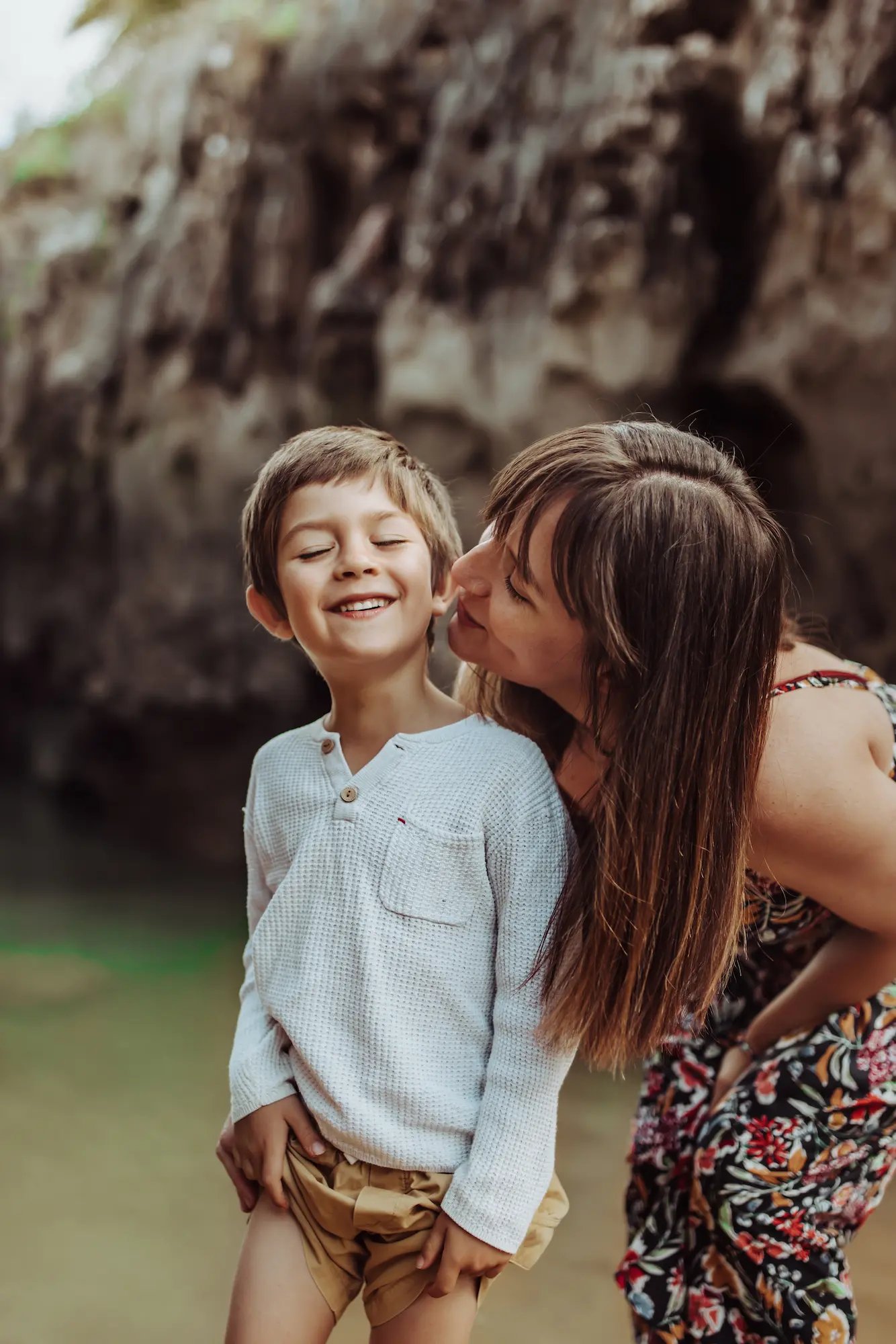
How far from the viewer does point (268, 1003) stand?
1.16m

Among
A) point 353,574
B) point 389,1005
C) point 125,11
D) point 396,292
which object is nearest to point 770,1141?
point 389,1005

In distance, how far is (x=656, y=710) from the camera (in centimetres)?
106

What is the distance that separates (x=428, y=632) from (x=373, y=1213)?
0.59 meters

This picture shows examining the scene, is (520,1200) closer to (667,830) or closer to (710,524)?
(667,830)

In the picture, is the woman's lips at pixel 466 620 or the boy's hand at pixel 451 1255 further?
the woman's lips at pixel 466 620

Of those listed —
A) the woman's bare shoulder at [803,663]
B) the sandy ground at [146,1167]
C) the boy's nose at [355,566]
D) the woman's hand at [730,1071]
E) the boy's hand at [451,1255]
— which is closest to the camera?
the boy's hand at [451,1255]

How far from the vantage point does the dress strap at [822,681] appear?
1243mm

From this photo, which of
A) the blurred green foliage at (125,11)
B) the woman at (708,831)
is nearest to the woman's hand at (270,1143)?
the woman at (708,831)

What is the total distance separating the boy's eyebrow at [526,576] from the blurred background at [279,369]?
661 mm

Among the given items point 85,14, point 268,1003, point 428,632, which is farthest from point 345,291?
point 268,1003

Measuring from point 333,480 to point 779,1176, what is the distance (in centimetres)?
84

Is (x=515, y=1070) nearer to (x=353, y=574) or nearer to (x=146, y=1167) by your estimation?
(x=353, y=574)

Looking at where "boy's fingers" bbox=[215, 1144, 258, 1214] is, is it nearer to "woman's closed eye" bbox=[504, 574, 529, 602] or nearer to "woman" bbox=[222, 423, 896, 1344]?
"woman" bbox=[222, 423, 896, 1344]

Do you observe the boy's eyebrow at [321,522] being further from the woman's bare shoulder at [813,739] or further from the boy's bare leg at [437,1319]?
the boy's bare leg at [437,1319]
